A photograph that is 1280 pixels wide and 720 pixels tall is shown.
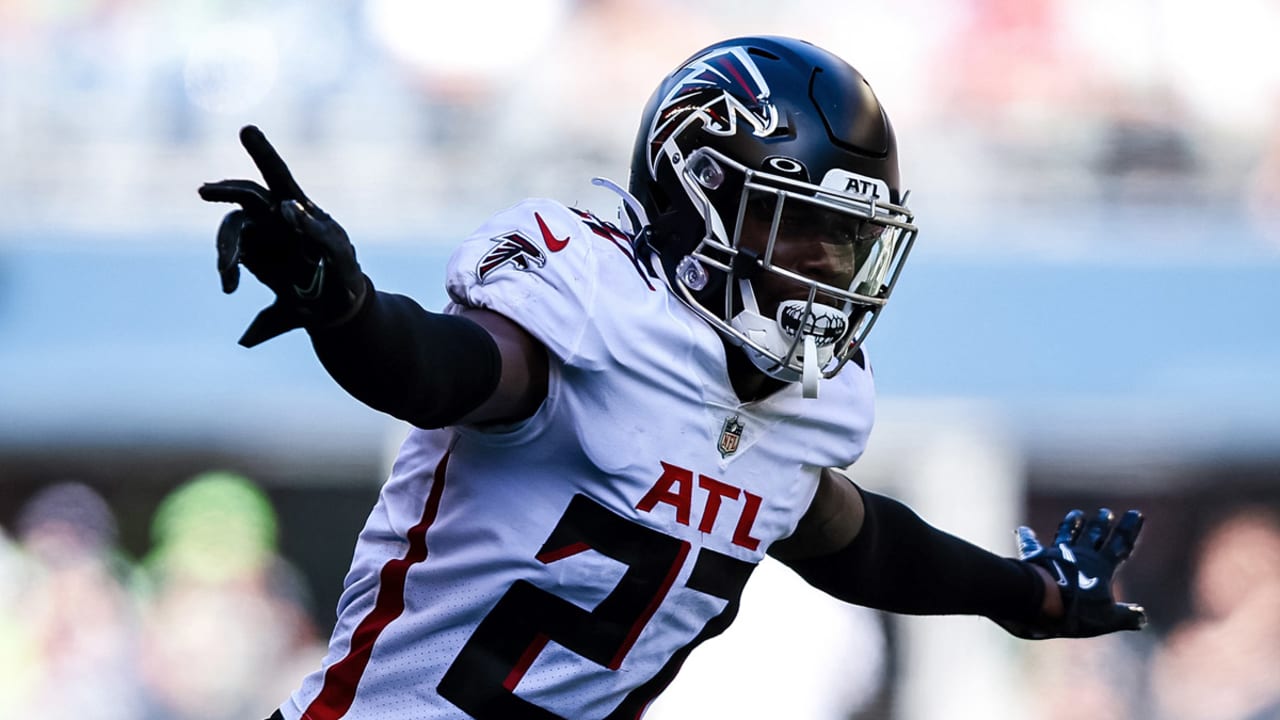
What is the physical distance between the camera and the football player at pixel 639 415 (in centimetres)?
200

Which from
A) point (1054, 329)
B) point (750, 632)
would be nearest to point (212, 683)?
point (750, 632)

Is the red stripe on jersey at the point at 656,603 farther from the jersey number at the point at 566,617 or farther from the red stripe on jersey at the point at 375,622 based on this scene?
the red stripe on jersey at the point at 375,622

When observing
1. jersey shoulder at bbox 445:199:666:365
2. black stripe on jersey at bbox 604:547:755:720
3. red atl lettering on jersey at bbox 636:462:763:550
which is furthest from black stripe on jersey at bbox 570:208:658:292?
black stripe on jersey at bbox 604:547:755:720

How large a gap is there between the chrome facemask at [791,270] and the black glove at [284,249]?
0.62 metres

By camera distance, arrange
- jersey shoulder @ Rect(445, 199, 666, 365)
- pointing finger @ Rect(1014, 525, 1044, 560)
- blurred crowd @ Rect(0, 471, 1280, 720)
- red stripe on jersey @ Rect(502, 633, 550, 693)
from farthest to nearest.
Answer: blurred crowd @ Rect(0, 471, 1280, 720)
pointing finger @ Rect(1014, 525, 1044, 560)
red stripe on jersey @ Rect(502, 633, 550, 693)
jersey shoulder @ Rect(445, 199, 666, 365)

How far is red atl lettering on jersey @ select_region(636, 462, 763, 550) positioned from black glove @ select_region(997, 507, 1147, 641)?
73 centimetres

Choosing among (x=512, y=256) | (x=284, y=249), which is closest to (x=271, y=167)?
(x=284, y=249)

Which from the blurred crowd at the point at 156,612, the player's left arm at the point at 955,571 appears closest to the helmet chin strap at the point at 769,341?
the player's left arm at the point at 955,571

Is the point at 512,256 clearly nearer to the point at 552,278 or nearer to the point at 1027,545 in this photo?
the point at 552,278

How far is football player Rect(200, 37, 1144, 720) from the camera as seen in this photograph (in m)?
2.00

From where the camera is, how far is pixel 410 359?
5.58 ft

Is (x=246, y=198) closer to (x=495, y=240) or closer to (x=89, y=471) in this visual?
(x=495, y=240)

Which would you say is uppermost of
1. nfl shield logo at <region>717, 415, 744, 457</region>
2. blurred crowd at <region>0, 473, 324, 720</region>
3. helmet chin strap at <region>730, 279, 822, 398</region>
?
helmet chin strap at <region>730, 279, 822, 398</region>

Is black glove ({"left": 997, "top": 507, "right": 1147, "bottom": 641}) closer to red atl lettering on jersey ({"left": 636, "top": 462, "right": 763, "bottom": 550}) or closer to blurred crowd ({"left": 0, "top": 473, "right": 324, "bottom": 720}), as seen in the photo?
red atl lettering on jersey ({"left": 636, "top": 462, "right": 763, "bottom": 550})
